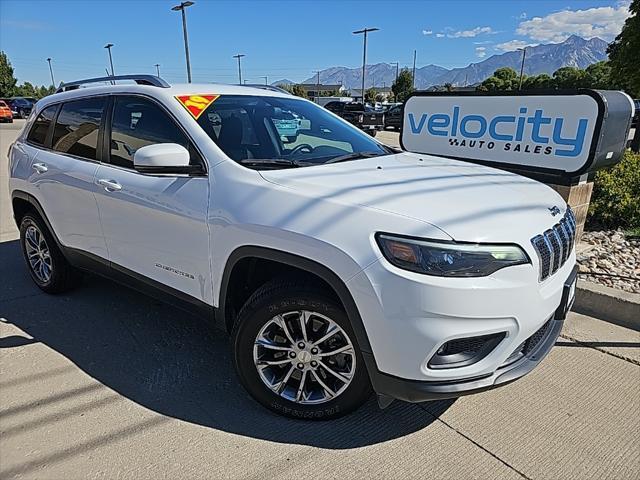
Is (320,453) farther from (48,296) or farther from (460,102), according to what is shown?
(460,102)

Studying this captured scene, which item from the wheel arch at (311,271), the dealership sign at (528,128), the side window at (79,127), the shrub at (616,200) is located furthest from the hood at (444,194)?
the shrub at (616,200)

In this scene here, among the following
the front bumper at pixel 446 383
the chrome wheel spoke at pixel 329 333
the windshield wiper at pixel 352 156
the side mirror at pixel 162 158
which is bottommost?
the front bumper at pixel 446 383

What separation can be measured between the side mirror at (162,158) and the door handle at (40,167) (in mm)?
1677

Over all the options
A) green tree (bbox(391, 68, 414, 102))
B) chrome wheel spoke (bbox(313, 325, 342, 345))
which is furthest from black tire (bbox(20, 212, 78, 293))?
green tree (bbox(391, 68, 414, 102))

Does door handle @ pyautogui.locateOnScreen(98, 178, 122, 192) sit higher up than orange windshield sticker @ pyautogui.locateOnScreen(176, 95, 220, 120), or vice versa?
orange windshield sticker @ pyautogui.locateOnScreen(176, 95, 220, 120)

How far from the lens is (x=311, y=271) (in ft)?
7.34

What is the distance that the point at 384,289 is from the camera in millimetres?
2029

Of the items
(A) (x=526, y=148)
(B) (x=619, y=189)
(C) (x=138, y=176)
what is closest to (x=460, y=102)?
(A) (x=526, y=148)

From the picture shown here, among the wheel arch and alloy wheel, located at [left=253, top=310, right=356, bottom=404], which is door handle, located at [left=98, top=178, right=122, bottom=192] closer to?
the wheel arch

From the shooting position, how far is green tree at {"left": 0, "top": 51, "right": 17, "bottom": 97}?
59.0 m

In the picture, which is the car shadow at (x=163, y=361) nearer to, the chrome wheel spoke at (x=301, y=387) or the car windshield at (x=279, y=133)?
the chrome wheel spoke at (x=301, y=387)

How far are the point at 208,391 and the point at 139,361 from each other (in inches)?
24.5

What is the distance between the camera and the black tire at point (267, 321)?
2.30 meters

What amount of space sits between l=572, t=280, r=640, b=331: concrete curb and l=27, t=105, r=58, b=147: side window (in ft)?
15.3
